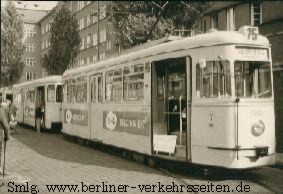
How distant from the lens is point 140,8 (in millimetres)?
24922

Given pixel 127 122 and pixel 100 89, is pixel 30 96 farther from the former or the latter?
pixel 127 122

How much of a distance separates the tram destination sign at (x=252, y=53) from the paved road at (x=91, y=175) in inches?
98.6

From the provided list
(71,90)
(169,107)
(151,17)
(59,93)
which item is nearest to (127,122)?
(169,107)

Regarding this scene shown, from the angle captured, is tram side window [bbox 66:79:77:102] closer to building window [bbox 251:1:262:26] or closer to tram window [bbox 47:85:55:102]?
tram window [bbox 47:85:55:102]

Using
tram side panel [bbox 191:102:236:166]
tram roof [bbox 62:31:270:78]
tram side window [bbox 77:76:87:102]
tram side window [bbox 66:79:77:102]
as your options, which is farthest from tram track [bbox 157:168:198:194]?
tram side window [bbox 66:79:77:102]

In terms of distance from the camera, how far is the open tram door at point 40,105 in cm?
2636

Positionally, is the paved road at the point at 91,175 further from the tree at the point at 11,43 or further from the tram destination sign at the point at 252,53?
the tree at the point at 11,43

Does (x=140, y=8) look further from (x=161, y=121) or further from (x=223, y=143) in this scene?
(x=223, y=143)

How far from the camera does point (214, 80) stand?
1075cm

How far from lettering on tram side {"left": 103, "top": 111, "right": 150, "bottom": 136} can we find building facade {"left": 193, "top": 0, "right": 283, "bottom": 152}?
5.38 metres

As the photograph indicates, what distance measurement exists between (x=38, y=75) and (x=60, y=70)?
42379mm

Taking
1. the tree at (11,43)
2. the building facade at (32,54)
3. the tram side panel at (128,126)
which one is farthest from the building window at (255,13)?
the building facade at (32,54)

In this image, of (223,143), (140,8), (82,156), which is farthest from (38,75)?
(223,143)

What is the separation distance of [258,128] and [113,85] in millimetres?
5511
